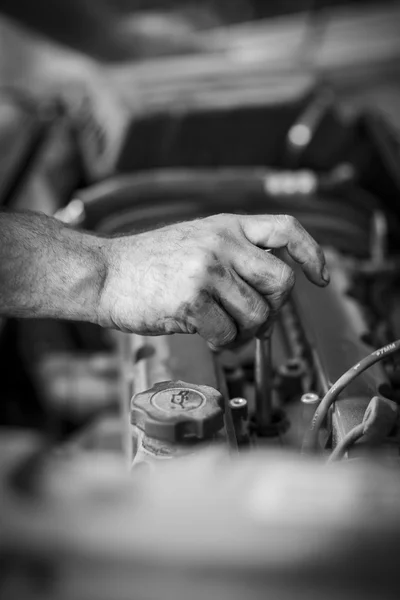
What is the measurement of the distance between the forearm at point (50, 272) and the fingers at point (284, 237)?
0.69 feet

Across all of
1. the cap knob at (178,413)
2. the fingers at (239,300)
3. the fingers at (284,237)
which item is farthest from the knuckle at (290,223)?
the cap knob at (178,413)

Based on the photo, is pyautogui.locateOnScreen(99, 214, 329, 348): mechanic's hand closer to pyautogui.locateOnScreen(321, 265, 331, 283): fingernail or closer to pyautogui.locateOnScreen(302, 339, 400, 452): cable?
pyautogui.locateOnScreen(321, 265, 331, 283): fingernail

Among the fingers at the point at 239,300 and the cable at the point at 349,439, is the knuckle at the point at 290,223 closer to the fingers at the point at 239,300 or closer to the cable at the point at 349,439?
the fingers at the point at 239,300

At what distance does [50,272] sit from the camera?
968 mm

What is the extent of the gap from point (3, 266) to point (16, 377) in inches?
40.5

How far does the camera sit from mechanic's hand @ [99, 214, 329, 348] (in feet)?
2.81

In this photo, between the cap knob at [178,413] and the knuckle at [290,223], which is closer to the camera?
the cap knob at [178,413]

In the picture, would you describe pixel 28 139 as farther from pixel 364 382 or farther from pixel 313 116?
pixel 364 382

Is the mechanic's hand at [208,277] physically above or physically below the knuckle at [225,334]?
above

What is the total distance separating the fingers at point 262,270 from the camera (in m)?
0.87

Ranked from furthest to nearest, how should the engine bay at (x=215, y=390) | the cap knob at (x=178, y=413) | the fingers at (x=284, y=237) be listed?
the fingers at (x=284, y=237), the cap knob at (x=178, y=413), the engine bay at (x=215, y=390)

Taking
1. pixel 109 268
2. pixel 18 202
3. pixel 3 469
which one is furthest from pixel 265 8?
pixel 3 469

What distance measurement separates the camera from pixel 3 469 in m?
0.51

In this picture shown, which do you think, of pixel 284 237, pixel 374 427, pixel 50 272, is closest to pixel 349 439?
pixel 374 427
